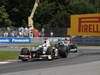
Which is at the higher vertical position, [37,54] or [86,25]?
[86,25]

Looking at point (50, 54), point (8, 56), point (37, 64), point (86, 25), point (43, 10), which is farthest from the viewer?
point (43, 10)

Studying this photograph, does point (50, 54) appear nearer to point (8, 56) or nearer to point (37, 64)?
point (37, 64)

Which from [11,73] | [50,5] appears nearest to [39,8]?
[50,5]

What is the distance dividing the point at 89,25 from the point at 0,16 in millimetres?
21603

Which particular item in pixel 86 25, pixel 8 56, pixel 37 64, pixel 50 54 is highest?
pixel 86 25

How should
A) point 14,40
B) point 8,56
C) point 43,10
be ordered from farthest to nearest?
point 43,10, point 14,40, point 8,56

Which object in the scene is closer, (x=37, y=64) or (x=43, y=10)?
(x=37, y=64)

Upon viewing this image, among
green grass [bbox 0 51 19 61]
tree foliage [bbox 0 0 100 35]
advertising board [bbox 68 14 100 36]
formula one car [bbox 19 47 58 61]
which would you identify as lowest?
green grass [bbox 0 51 19 61]

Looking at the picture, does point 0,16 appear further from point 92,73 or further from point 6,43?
point 92,73

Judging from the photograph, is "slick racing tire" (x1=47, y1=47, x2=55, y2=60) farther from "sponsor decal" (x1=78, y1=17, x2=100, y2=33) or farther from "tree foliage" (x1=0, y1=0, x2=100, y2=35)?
"tree foliage" (x1=0, y1=0, x2=100, y2=35)

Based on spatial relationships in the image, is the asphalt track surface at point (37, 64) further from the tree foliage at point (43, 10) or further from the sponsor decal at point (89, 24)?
the tree foliage at point (43, 10)

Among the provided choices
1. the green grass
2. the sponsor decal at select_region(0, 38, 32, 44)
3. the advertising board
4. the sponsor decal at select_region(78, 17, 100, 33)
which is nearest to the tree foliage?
the advertising board

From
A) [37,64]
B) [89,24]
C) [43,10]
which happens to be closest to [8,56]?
[37,64]

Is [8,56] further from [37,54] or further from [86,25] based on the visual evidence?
[86,25]
